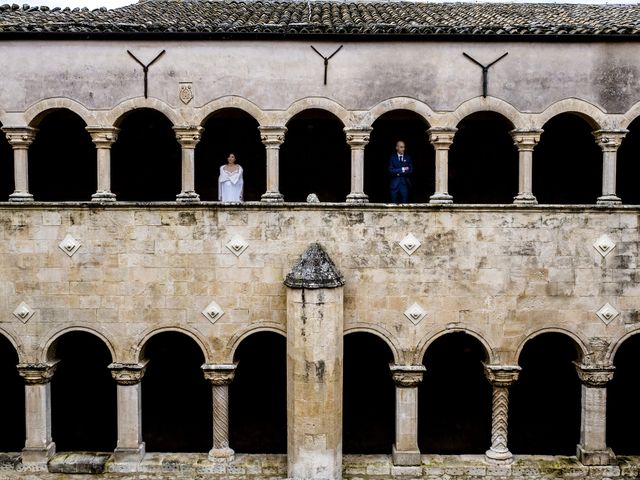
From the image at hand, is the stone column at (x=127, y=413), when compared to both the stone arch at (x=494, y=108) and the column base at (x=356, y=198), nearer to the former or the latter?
the column base at (x=356, y=198)

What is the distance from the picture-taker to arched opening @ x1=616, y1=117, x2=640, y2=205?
13.6m

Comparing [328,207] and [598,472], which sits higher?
[328,207]

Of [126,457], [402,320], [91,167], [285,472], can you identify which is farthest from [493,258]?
[91,167]

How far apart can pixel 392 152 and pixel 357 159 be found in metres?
2.42

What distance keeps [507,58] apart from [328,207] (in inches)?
170

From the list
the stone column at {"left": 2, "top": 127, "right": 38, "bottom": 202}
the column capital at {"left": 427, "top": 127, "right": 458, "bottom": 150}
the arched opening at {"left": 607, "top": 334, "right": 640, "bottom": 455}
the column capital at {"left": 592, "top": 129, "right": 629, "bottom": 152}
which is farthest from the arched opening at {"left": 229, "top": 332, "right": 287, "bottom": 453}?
the column capital at {"left": 592, "top": 129, "right": 629, "bottom": 152}

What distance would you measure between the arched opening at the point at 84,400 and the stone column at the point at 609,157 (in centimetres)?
1126

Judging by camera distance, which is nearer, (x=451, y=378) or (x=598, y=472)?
(x=598, y=472)

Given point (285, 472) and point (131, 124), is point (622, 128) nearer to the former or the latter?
point (285, 472)

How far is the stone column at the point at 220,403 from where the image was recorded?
11.7m

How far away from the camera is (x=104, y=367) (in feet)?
47.6

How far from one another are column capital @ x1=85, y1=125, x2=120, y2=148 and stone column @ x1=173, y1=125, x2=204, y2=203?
1.20 m

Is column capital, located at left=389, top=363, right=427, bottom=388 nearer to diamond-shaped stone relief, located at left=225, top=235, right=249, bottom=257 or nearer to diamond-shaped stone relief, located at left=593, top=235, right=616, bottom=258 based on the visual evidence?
diamond-shaped stone relief, located at left=225, top=235, right=249, bottom=257

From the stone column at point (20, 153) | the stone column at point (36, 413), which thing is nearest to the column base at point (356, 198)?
the stone column at point (20, 153)
